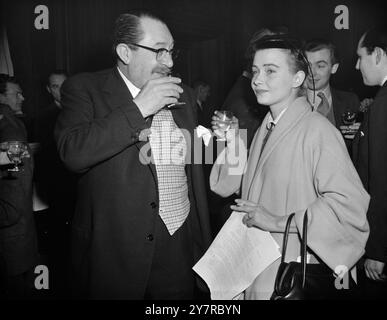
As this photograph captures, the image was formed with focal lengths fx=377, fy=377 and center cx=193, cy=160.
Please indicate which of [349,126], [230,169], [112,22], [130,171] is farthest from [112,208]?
[112,22]

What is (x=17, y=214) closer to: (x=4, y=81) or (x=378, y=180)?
(x=4, y=81)

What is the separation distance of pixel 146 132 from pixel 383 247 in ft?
3.64

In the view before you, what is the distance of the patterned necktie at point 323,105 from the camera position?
2.17 meters

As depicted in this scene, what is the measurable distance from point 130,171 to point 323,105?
132 centimetres

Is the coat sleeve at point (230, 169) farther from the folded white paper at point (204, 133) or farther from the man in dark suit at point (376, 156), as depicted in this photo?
the man in dark suit at point (376, 156)

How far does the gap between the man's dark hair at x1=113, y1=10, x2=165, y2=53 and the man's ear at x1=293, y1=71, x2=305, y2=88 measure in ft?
1.87

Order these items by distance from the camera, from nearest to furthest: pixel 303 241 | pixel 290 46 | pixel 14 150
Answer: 1. pixel 303 241
2. pixel 290 46
3. pixel 14 150

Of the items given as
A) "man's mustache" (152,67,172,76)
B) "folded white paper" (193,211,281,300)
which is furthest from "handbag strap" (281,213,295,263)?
"man's mustache" (152,67,172,76)

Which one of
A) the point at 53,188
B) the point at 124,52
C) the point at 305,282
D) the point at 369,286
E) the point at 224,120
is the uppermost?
the point at 124,52

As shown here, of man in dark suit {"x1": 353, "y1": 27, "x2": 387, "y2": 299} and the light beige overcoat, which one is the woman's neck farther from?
man in dark suit {"x1": 353, "y1": 27, "x2": 387, "y2": 299}

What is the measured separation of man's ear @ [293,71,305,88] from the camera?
52.5 inches

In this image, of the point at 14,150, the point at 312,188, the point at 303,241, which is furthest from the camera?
the point at 14,150

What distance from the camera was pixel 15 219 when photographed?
1.95 metres
